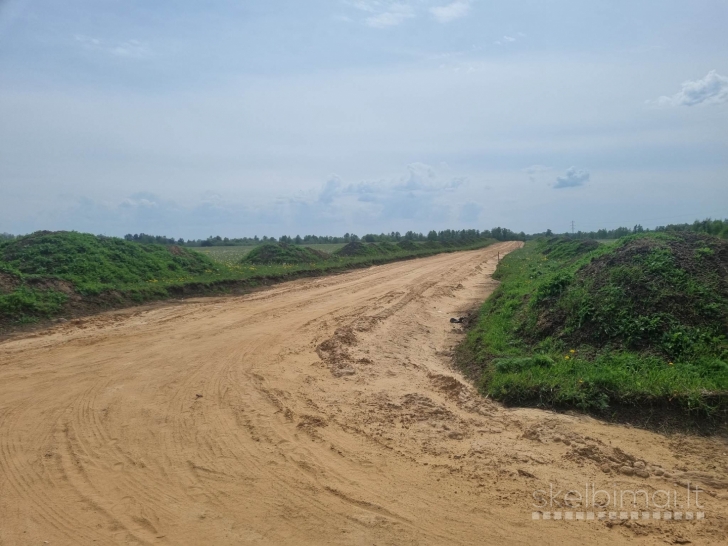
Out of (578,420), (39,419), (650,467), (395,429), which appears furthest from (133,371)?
(650,467)

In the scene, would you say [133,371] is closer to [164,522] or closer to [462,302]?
[164,522]

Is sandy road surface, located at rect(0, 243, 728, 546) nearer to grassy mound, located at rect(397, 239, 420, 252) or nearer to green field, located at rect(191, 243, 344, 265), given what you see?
green field, located at rect(191, 243, 344, 265)

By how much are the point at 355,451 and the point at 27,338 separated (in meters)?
8.05

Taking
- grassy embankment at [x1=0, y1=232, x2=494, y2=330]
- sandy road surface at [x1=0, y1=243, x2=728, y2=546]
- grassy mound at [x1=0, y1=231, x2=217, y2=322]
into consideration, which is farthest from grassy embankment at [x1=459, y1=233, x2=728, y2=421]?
grassy mound at [x1=0, y1=231, x2=217, y2=322]

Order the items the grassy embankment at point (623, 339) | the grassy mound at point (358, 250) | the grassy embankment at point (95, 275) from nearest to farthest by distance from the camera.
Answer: the grassy embankment at point (623, 339) → the grassy embankment at point (95, 275) → the grassy mound at point (358, 250)

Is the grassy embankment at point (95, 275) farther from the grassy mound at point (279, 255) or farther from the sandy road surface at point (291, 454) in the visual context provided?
the grassy mound at point (279, 255)

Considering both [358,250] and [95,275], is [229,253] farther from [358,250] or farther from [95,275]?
[95,275]

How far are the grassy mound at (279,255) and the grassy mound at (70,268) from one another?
6.37 metres

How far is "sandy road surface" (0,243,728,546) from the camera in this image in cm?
385

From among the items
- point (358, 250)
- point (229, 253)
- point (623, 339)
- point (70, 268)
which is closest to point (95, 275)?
point (70, 268)

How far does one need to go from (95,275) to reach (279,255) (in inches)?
593

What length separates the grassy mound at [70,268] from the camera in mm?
11734

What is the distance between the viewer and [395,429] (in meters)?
5.67

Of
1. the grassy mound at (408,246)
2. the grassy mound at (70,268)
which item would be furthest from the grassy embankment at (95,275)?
the grassy mound at (408,246)
